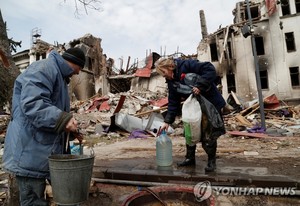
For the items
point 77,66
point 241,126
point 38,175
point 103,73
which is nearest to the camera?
point 38,175

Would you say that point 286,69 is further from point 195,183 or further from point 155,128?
point 195,183

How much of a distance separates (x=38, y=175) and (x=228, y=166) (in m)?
2.91

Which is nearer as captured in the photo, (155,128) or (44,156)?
(44,156)

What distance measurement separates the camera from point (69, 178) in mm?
2006

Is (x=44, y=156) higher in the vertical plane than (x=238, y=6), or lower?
lower

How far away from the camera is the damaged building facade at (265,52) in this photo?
2047 centimetres

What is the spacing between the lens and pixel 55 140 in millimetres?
2211

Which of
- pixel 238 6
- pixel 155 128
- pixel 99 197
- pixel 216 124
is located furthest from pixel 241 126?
pixel 238 6

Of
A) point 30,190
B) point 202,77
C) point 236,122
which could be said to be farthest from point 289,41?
point 30,190

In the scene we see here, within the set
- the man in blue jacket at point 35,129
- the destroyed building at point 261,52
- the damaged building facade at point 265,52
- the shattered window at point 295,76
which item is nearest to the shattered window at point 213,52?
the destroyed building at point 261,52

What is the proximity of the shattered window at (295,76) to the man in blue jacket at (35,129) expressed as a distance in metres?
22.7

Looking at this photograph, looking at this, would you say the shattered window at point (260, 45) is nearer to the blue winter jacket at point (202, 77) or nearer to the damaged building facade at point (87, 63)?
the damaged building facade at point (87, 63)

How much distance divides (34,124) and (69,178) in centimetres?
56

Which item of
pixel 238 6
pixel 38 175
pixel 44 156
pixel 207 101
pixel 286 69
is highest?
pixel 238 6
